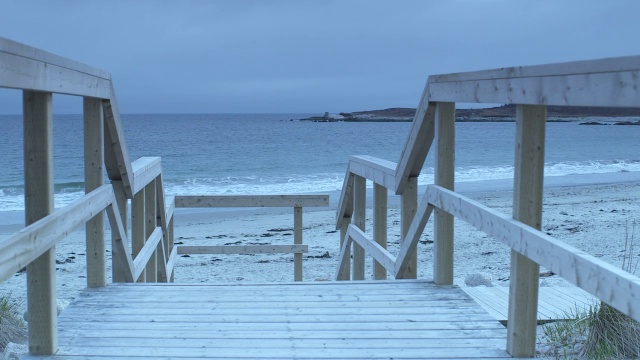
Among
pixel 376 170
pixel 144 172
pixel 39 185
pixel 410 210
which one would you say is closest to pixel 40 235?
pixel 39 185

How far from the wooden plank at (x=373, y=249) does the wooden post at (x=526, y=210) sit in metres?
1.62

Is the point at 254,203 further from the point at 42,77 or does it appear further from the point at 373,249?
the point at 42,77

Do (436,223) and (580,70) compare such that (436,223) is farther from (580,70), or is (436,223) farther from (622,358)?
(580,70)

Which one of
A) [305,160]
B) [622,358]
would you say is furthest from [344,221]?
[305,160]

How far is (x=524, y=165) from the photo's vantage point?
2.71 m

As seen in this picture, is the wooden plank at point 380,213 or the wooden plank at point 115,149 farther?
the wooden plank at point 380,213

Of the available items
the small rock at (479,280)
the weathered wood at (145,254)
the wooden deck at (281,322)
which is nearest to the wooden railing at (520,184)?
the wooden deck at (281,322)

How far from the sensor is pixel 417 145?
13.8ft

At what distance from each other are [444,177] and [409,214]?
2.13 ft

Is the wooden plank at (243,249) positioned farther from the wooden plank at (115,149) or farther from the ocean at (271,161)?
the ocean at (271,161)

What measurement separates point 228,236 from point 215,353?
10.7 metres

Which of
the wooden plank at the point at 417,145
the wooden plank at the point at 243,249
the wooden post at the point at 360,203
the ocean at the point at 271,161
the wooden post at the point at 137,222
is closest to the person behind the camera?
the wooden plank at the point at 417,145

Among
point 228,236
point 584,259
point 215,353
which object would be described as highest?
point 584,259

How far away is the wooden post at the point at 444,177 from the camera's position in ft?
12.6
